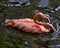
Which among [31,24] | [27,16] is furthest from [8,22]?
[27,16]

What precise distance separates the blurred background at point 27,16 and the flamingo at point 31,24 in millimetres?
147

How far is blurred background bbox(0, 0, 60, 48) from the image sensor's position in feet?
24.3

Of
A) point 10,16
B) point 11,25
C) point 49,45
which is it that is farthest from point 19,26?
point 49,45

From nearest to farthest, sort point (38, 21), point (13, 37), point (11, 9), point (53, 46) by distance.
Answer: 1. point (53, 46)
2. point (13, 37)
3. point (38, 21)
4. point (11, 9)

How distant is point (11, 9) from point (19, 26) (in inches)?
62.8

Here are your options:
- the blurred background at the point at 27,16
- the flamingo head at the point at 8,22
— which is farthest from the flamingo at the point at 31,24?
the blurred background at the point at 27,16

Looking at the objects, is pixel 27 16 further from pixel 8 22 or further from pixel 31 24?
pixel 31 24

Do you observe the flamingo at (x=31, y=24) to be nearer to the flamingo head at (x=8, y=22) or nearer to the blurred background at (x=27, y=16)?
the flamingo head at (x=8, y=22)

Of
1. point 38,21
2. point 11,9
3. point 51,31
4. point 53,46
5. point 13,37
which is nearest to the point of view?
point 53,46

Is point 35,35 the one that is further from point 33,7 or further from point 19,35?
point 33,7

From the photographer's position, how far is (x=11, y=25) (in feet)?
28.8

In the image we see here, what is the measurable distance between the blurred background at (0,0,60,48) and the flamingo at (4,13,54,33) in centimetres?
15

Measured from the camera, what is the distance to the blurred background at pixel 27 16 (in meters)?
7.40

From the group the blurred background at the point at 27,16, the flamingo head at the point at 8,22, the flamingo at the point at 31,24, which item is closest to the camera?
the blurred background at the point at 27,16
